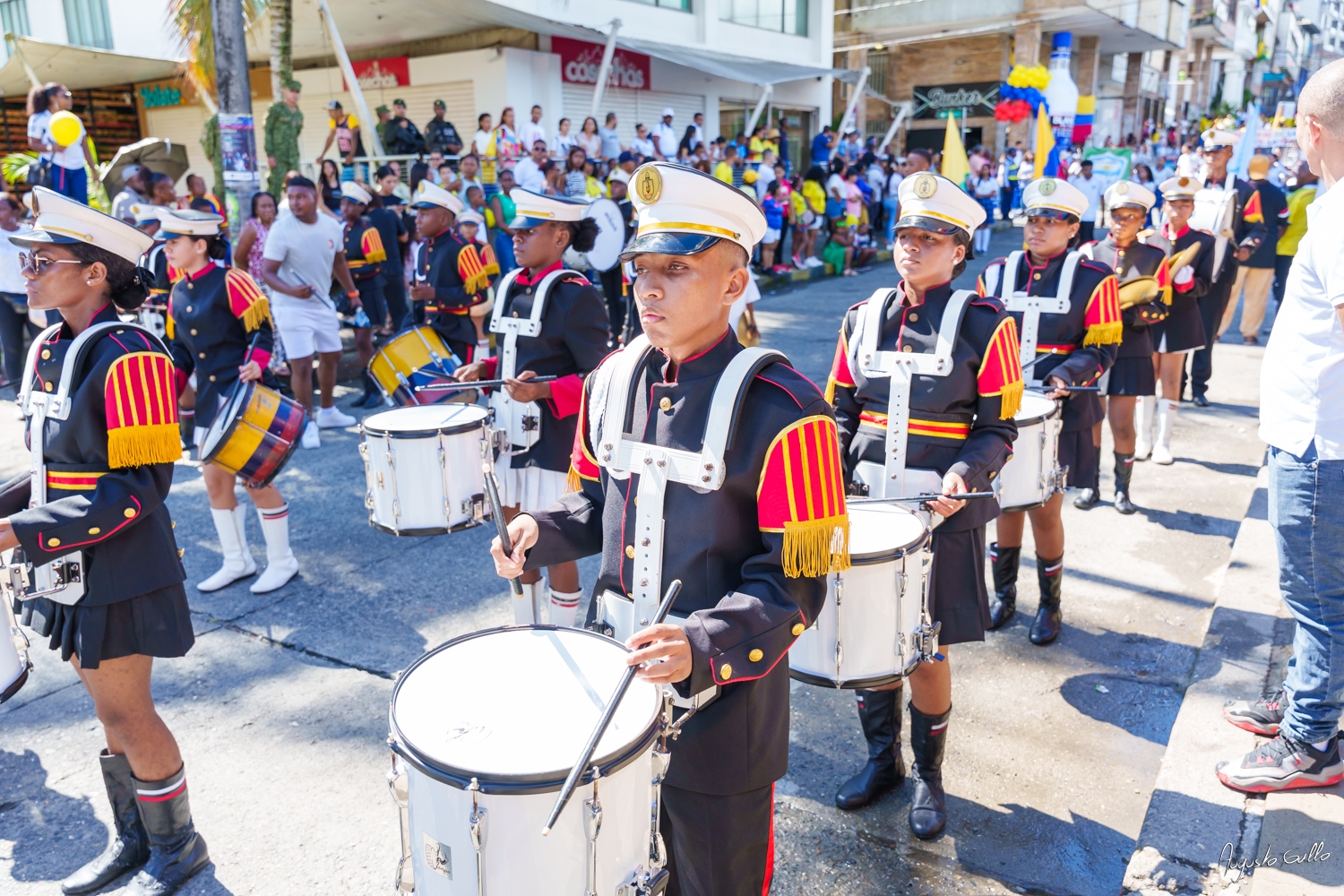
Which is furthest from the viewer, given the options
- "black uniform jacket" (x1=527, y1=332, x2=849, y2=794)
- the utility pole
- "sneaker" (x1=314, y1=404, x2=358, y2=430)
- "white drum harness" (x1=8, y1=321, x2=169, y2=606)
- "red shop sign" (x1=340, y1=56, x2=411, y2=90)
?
"red shop sign" (x1=340, y1=56, x2=411, y2=90)

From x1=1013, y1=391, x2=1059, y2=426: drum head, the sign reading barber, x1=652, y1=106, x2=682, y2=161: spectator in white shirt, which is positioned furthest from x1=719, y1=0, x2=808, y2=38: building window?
x1=1013, y1=391, x2=1059, y2=426: drum head

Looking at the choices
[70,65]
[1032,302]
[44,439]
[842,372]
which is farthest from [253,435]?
[70,65]

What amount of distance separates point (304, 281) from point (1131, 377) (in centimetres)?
637

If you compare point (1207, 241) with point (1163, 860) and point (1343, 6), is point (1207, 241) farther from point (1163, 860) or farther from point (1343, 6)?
point (1343, 6)

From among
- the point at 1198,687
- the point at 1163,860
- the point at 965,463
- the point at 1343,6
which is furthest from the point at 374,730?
the point at 1343,6

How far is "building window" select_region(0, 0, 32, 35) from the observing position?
21.0 meters

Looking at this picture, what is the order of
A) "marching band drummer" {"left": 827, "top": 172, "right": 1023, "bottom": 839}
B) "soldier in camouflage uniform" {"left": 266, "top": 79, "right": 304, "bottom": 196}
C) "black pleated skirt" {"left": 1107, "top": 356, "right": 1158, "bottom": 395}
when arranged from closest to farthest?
1. "marching band drummer" {"left": 827, "top": 172, "right": 1023, "bottom": 839}
2. "black pleated skirt" {"left": 1107, "top": 356, "right": 1158, "bottom": 395}
3. "soldier in camouflage uniform" {"left": 266, "top": 79, "right": 304, "bottom": 196}

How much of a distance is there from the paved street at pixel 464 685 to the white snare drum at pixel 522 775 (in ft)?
4.49

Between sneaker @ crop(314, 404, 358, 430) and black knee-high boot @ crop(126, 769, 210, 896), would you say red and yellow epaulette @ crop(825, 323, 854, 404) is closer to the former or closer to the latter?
black knee-high boot @ crop(126, 769, 210, 896)

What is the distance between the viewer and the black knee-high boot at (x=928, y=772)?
10.7 ft

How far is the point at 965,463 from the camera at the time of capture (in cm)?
320

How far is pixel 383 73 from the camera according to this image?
1892 cm

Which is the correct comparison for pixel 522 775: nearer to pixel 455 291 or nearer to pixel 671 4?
A: pixel 455 291

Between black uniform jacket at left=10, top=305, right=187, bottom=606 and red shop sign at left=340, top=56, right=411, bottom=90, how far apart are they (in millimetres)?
17412
